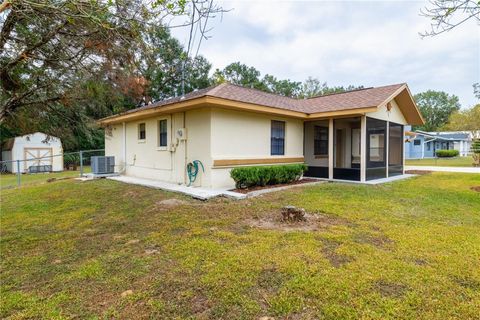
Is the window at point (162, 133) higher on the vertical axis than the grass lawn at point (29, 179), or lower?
higher

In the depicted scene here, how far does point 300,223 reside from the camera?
473 cm

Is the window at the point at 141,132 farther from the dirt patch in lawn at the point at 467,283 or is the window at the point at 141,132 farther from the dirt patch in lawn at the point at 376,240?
the dirt patch in lawn at the point at 467,283

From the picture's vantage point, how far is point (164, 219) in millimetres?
5180

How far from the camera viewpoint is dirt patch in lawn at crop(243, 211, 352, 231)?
14.8ft

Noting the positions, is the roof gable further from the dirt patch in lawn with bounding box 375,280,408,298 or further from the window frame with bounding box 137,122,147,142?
the dirt patch in lawn with bounding box 375,280,408,298

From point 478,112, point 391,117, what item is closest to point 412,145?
point 478,112

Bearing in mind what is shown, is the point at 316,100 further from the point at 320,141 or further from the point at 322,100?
the point at 320,141

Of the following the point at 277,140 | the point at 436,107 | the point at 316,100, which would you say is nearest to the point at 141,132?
the point at 277,140

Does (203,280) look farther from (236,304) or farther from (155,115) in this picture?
(155,115)

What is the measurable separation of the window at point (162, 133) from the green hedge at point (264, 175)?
3266 mm

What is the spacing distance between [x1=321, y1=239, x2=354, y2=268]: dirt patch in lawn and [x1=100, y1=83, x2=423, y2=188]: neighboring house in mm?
4645

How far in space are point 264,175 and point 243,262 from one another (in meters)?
5.29

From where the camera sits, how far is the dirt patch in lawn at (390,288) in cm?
246

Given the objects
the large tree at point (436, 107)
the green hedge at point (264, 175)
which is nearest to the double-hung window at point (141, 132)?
the green hedge at point (264, 175)
